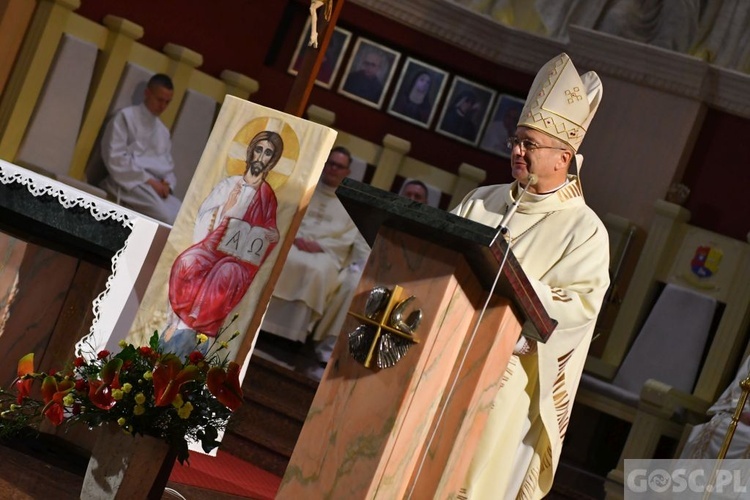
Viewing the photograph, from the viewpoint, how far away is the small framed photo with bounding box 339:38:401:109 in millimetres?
10227

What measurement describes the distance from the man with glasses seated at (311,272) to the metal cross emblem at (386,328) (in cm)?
451

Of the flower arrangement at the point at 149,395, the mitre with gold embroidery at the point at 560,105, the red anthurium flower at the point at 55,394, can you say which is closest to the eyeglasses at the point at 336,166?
the mitre with gold embroidery at the point at 560,105

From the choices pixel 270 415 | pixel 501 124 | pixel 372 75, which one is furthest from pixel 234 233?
pixel 501 124

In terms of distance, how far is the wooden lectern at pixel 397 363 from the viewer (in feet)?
9.07

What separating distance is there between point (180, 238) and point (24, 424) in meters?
0.89

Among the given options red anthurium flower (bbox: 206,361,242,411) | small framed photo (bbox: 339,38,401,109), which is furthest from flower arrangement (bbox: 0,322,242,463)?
small framed photo (bbox: 339,38,401,109)

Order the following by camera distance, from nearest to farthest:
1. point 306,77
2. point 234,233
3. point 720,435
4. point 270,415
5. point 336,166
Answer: point 234,233
point 306,77
point 270,415
point 720,435
point 336,166

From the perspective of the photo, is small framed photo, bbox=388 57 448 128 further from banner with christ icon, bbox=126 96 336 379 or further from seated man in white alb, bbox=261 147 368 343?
banner with christ icon, bbox=126 96 336 379

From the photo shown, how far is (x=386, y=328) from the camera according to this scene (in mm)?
2771

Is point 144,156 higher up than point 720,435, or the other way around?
point 144,156

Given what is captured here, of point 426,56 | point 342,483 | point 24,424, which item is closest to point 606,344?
point 426,56

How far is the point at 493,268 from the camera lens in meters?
2.87

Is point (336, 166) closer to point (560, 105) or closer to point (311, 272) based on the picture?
point (311, 272)

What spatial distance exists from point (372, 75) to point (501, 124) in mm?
1148
